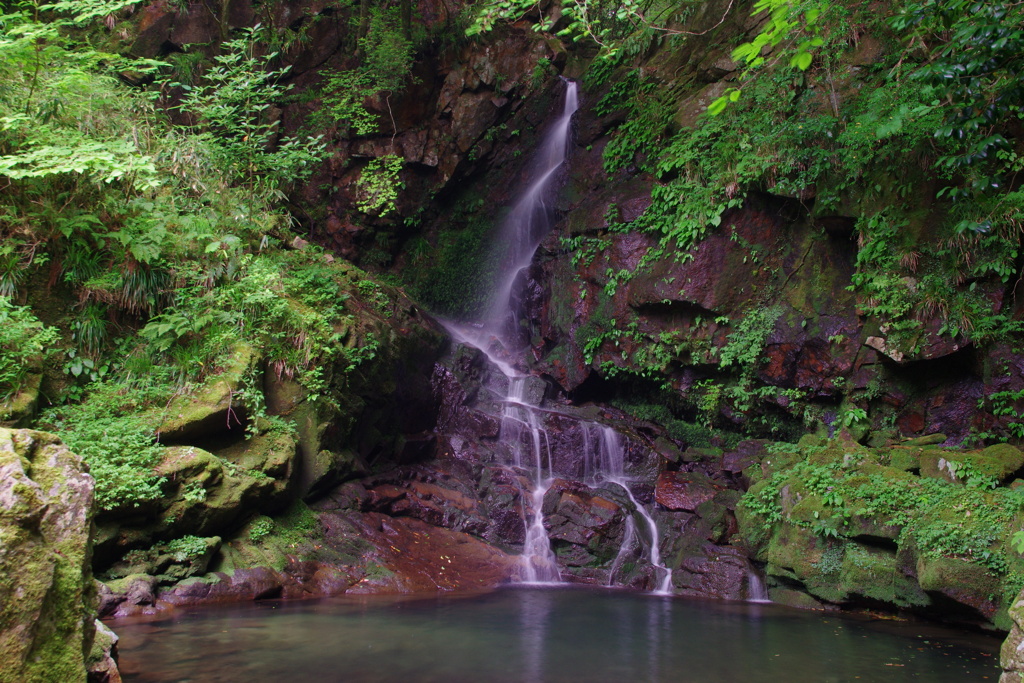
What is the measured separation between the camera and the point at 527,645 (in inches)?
233

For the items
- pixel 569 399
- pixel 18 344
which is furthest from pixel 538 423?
pixel 18 344

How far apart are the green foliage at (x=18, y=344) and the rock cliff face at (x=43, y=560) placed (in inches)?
169

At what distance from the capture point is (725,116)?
12.4 metres

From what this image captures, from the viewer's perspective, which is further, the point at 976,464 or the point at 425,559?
the point at 425,559

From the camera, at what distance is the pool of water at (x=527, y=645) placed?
5.00 m

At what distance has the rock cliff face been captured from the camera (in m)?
2.71

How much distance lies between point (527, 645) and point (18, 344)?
6.19 metres

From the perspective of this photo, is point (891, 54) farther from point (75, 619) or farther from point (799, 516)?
point (75, 619)

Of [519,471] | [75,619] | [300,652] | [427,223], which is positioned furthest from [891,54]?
[75,619]

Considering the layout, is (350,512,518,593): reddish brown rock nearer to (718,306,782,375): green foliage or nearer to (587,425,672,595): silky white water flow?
(587,425,672,595): silky white water flow

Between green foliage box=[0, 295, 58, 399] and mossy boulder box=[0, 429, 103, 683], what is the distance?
429 centimetres

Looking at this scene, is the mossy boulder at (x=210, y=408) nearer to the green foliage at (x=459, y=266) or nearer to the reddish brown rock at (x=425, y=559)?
the reddish brown rock at (x=425, y=559)

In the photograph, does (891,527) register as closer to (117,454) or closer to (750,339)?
(750,339)

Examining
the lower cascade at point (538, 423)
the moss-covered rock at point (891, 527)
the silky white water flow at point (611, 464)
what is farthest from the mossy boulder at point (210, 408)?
the moss-covered rock at point (891, 527)
